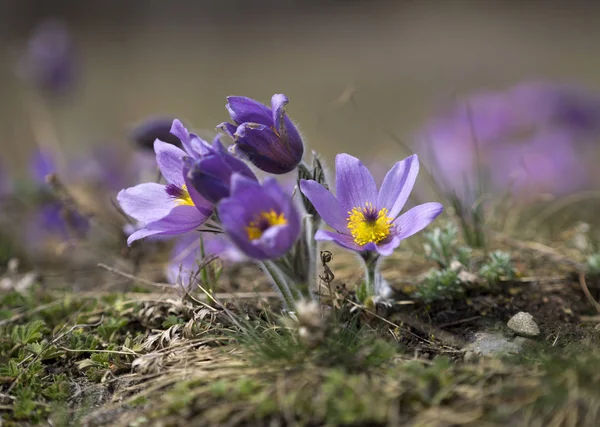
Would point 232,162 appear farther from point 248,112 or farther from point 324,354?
point 324,354

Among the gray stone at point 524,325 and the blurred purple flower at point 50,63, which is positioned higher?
the blurred purple flower at point 50,63

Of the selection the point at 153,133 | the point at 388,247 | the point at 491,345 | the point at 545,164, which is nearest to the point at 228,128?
the point at 388,247

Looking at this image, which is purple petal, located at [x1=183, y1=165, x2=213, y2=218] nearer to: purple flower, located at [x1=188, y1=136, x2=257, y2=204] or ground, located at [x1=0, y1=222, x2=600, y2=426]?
purple flower, located at [x1=188, y1=136, x2=257, y2=204]

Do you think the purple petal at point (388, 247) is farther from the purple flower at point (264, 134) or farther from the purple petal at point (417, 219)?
the purple flower at point (264, 134)

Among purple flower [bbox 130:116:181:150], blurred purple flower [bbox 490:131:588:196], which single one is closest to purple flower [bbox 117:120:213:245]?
purple flower [bbox 130:116:181:150]

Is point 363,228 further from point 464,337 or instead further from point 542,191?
point 542,191

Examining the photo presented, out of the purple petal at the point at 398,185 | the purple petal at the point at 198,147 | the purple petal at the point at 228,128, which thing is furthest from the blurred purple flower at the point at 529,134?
the purple petal at the point at 198,147
